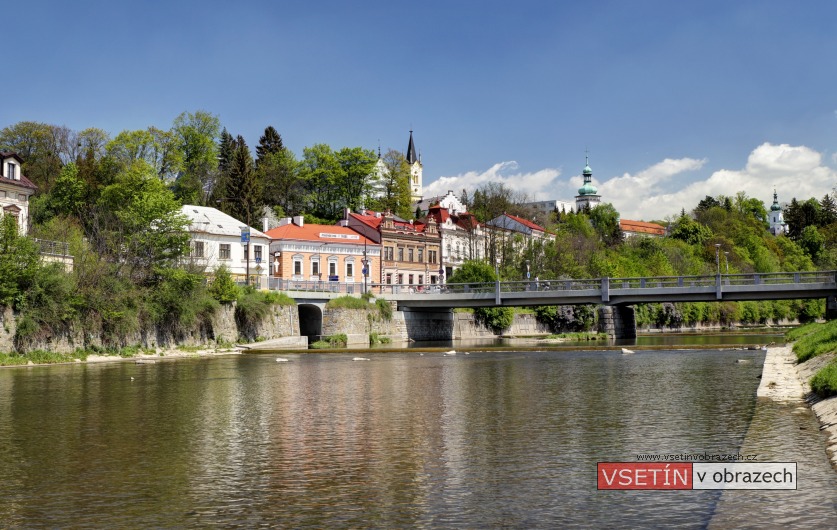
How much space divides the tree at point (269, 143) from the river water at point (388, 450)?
319 ft

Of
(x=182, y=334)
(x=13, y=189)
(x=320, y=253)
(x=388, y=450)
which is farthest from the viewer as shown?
(x=320, y=253)

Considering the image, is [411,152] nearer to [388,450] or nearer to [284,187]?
[284,187]

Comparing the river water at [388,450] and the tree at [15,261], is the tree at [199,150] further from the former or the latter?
the river water at [388,450]

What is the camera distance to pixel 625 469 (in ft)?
45.1

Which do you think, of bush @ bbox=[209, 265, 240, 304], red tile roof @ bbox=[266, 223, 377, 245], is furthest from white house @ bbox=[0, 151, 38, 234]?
red tile roof @ bbox=[266, 223, 377, 245]

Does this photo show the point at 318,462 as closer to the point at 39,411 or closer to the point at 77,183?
the point at 39,411

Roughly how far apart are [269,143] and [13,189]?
71.3 metres

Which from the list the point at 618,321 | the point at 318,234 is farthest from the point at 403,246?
the point at 618,321

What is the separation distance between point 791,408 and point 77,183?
76335mm

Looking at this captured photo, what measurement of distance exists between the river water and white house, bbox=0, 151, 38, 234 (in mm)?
28699

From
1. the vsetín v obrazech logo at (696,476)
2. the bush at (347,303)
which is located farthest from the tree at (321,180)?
the vsetín v obrazech logo at (696,476)

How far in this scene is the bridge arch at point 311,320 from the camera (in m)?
71.2

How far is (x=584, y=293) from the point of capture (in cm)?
6712

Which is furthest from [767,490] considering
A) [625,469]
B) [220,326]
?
[220,326]
